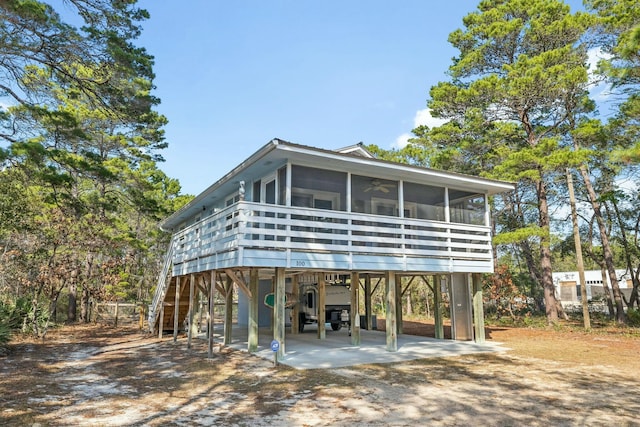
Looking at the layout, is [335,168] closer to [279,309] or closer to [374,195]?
[374,195]

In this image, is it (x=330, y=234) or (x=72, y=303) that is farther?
(x=72, y=303)

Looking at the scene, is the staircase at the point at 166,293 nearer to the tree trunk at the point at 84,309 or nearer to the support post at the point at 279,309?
the support post at the point at 279,309

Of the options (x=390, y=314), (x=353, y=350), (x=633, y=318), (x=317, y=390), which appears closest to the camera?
(x=317, y=390)

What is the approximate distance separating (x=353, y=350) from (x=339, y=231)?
3.43 meters

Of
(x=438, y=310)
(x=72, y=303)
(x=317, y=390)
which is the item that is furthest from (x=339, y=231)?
(x=72, y=303)

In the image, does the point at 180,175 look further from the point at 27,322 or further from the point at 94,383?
the point at 94,383

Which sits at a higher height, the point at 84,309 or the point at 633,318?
the point at 84,309

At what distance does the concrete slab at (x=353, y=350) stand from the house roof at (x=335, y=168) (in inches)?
192

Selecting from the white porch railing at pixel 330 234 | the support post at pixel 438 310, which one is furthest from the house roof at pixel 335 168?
the support post at pixel 438 310

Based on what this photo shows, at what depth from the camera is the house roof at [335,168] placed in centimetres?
974

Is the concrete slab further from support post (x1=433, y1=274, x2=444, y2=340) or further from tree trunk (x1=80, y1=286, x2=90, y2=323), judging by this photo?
tree trunk (x1=80, y1=286, x2=90, y2=323)

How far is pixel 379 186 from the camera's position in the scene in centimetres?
1172

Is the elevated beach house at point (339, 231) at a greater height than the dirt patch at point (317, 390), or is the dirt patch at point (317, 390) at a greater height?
the elevated beach house at point (339, 231)

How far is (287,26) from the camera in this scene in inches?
523
